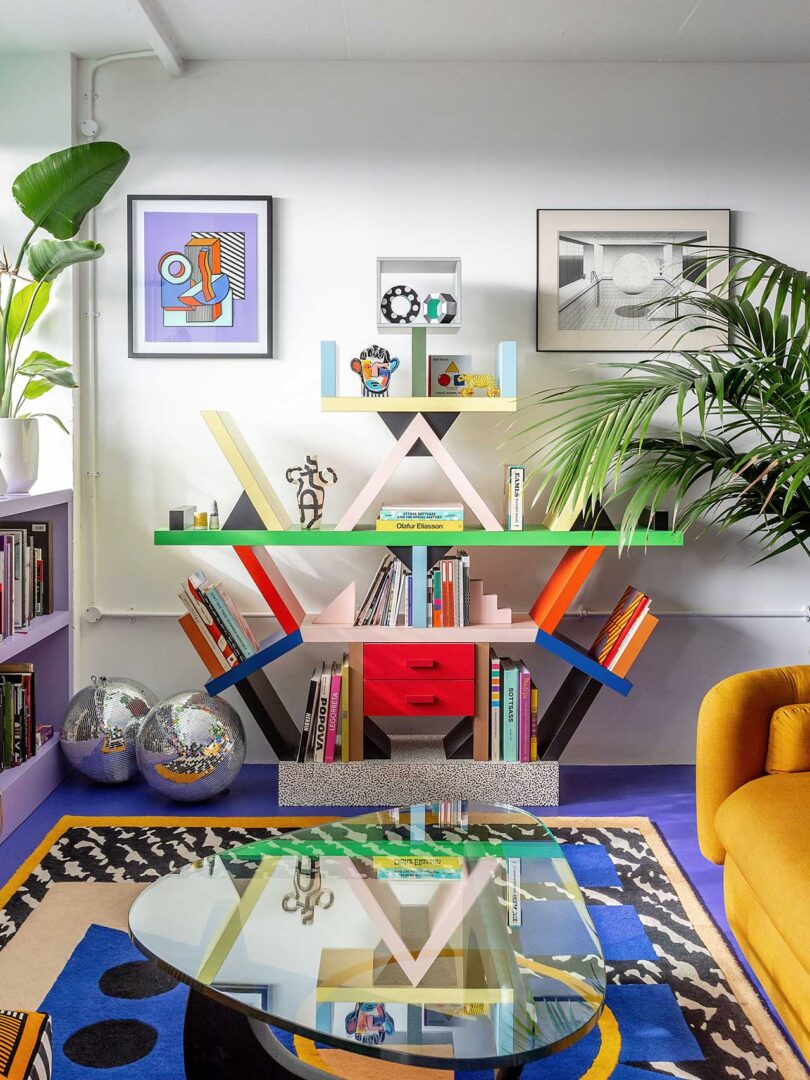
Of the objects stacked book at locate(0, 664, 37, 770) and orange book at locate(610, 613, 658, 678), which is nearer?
stacked book at locate(0, 664, 37, 770)

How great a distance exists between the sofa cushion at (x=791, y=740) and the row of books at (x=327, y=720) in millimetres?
1344

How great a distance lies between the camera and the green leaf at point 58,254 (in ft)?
10.0

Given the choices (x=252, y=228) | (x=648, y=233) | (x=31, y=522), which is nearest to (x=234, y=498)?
(x=31, y=522)

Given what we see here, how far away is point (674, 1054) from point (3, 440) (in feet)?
8.06

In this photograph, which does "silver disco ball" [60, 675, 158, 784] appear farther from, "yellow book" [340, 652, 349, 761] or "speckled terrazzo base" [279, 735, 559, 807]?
"yellow book" [340, 652, 349, 761]

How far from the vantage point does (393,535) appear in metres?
3.13

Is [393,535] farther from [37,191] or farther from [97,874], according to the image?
[37,191]

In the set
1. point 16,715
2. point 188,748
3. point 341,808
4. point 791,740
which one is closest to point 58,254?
point 16,715

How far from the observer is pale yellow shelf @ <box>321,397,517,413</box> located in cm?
311

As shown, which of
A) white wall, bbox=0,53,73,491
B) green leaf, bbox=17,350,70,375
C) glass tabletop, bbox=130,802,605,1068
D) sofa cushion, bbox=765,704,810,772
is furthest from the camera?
white wall, bbox=0,53,73,491

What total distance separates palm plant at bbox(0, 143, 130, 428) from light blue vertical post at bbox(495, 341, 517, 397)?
4.17 ft

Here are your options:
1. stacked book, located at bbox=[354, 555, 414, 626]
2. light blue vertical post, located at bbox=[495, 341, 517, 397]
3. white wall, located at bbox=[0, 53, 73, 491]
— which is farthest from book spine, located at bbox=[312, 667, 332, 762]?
white wall, located at bbox=[0, 53, 73, 491]

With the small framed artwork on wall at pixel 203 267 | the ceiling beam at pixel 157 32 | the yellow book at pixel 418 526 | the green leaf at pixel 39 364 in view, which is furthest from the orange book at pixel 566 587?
the ceiling beam at pixel 157 32

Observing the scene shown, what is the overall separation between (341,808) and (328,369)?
136 centimetres
